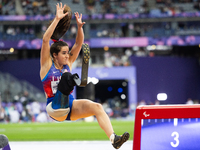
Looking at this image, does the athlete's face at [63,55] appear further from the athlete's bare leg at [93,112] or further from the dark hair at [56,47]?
the athlete's bare leg at [93,112]

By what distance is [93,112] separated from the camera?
3.80 m

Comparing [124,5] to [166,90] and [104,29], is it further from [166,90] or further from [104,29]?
[166,90]

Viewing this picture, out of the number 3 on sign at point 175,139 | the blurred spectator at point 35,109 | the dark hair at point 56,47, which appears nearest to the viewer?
the number 3 on sign at point 175,139

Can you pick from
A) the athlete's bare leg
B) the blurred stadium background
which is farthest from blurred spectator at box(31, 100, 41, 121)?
the athlete's bare leg

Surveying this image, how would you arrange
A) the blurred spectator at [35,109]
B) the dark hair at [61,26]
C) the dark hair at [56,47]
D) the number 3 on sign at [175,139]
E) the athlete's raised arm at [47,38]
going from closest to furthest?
the number 3 on sign at [175,139]
the athlete's raised arm at [47,38]
the dark hair at [56,47]
the dark hair at [61,26]
the blurred spectator at [35,109]

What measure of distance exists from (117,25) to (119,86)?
17.0 feet

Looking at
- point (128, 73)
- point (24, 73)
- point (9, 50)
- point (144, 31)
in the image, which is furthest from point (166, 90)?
point (9, 50)

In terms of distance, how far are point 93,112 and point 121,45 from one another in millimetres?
20886

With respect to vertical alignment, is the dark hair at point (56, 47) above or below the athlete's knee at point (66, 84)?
above

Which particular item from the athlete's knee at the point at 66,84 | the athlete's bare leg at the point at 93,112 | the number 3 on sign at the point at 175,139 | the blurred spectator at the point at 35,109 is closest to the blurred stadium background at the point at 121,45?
the blurred spectator at the point at 35,109

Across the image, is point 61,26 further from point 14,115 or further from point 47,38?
point 14,115

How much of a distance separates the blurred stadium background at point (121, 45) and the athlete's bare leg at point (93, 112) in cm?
1815

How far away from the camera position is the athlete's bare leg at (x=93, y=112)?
3658 mm

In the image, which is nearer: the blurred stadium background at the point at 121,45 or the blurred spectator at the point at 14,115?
the blurred spectator at the point at 14,115
